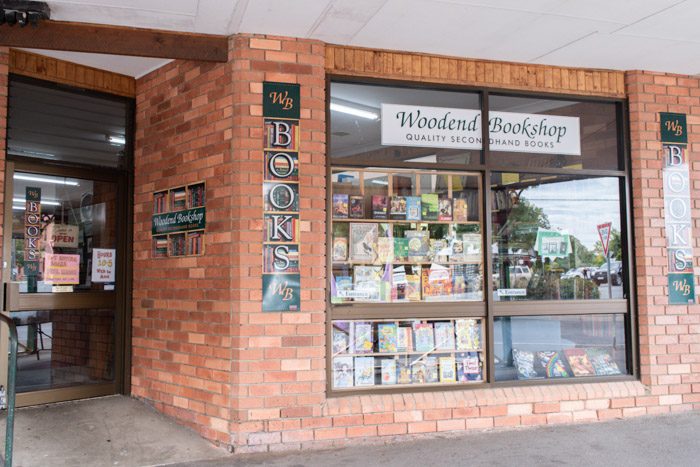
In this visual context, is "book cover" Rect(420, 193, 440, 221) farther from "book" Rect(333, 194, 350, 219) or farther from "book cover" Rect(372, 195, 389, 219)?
"book" Rect(333, 194, 350, 219)

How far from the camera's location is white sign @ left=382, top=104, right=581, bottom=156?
5562 millimetres

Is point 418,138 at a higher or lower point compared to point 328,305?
higher

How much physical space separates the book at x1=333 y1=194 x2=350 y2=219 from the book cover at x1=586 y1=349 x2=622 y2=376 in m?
2.77

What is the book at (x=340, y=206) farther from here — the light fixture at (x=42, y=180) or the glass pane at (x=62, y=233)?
the light fixture at (x=42, y=180)

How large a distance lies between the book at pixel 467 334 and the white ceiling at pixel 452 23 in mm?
2456

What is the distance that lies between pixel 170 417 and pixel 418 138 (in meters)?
3.35

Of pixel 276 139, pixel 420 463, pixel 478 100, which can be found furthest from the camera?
pixel 478 100

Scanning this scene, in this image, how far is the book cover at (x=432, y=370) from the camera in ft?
18.0

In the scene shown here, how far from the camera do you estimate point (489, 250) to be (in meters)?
5.67

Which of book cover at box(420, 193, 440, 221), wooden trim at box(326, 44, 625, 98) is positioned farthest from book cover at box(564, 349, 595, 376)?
wooden trim at box(326, 44, 625, 98)

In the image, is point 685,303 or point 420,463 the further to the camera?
point 685,303

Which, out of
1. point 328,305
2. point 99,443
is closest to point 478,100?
point 328,305

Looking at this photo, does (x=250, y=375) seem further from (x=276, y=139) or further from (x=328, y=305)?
(x=276, y=139)

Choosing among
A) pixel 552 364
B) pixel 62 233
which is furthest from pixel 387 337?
pixel 62 233
